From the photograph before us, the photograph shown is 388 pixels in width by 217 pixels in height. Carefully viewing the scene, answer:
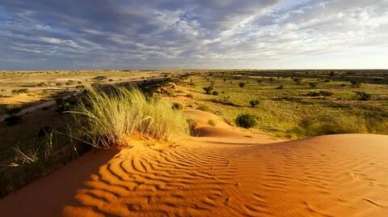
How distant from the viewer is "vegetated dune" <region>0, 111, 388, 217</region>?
4348 millimetres

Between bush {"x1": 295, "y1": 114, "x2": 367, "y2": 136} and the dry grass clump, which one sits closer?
the dry grass clump

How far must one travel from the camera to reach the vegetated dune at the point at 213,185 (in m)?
4.35

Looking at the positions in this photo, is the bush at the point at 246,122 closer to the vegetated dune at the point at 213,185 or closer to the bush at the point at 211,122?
the bush at the point at 211,122

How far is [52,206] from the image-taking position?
198 inches

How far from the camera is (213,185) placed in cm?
507

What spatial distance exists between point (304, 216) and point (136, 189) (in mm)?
2498

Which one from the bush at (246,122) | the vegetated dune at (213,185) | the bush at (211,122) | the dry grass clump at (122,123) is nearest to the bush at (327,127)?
the bush at (246,122)

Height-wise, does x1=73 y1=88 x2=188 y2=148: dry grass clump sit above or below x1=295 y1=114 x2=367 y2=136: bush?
above

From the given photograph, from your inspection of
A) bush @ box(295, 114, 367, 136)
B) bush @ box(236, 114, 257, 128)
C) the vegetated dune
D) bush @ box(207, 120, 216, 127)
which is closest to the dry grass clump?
the vegetated dune

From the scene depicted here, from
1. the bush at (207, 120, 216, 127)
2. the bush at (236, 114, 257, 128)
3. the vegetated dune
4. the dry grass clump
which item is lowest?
the bush at (236, 114, 257, 128)

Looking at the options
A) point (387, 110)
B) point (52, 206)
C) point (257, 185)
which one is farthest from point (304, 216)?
point (387, 110)

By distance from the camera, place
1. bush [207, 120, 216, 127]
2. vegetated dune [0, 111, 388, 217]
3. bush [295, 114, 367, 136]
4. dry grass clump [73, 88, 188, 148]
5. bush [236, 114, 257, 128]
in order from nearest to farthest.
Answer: vegetated dune [0, 111, 388, 217], dry grass clump [73, 88, 188, 148], bush [295, 114, 367, 136], bush [207, 120, 216, 127], bush [236, 114, 257, 128]

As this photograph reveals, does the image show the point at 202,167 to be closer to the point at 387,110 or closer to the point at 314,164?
the point at 314,164

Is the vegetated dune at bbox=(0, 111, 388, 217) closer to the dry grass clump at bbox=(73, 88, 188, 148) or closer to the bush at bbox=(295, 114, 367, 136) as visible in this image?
the dry grass clump at bbox=(73, 88, 188, 148)
